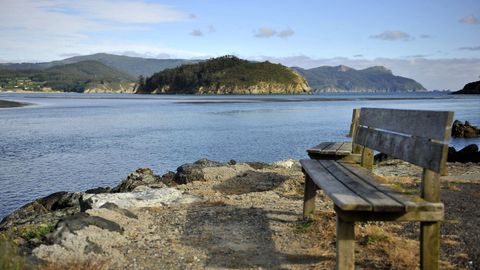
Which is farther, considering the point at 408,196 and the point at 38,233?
the point at 38,233

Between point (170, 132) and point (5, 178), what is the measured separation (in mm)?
22508

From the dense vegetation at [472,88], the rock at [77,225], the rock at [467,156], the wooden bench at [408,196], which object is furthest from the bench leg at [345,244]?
the dense vegetation at [472,88]

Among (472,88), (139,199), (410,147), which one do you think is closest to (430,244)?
(410,147)

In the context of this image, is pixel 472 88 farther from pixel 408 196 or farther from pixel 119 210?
pixel 408 196

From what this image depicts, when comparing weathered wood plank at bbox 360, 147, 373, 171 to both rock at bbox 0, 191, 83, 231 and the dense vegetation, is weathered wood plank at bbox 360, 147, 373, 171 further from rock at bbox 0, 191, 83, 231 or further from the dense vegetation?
the dense vegetation

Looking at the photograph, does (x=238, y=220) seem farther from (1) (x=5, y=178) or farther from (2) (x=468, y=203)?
(1) (x=5, y=178)

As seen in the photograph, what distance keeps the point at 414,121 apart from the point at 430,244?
1.23 m

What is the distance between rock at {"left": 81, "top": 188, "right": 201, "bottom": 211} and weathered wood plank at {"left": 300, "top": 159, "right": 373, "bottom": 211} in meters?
3.55

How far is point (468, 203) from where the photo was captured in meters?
8.52

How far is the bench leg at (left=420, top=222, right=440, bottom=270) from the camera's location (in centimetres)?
435

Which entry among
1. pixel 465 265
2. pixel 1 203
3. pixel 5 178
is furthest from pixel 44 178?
pixel 465 265

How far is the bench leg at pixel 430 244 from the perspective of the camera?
4.35 m

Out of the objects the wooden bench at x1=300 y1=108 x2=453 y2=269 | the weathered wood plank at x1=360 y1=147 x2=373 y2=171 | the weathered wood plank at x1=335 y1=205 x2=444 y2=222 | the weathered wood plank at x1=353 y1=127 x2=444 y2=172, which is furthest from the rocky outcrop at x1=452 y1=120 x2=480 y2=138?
the weathered wood plank at x1=335 y1=205 x2=444 y2=222

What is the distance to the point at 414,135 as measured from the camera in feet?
15.5
